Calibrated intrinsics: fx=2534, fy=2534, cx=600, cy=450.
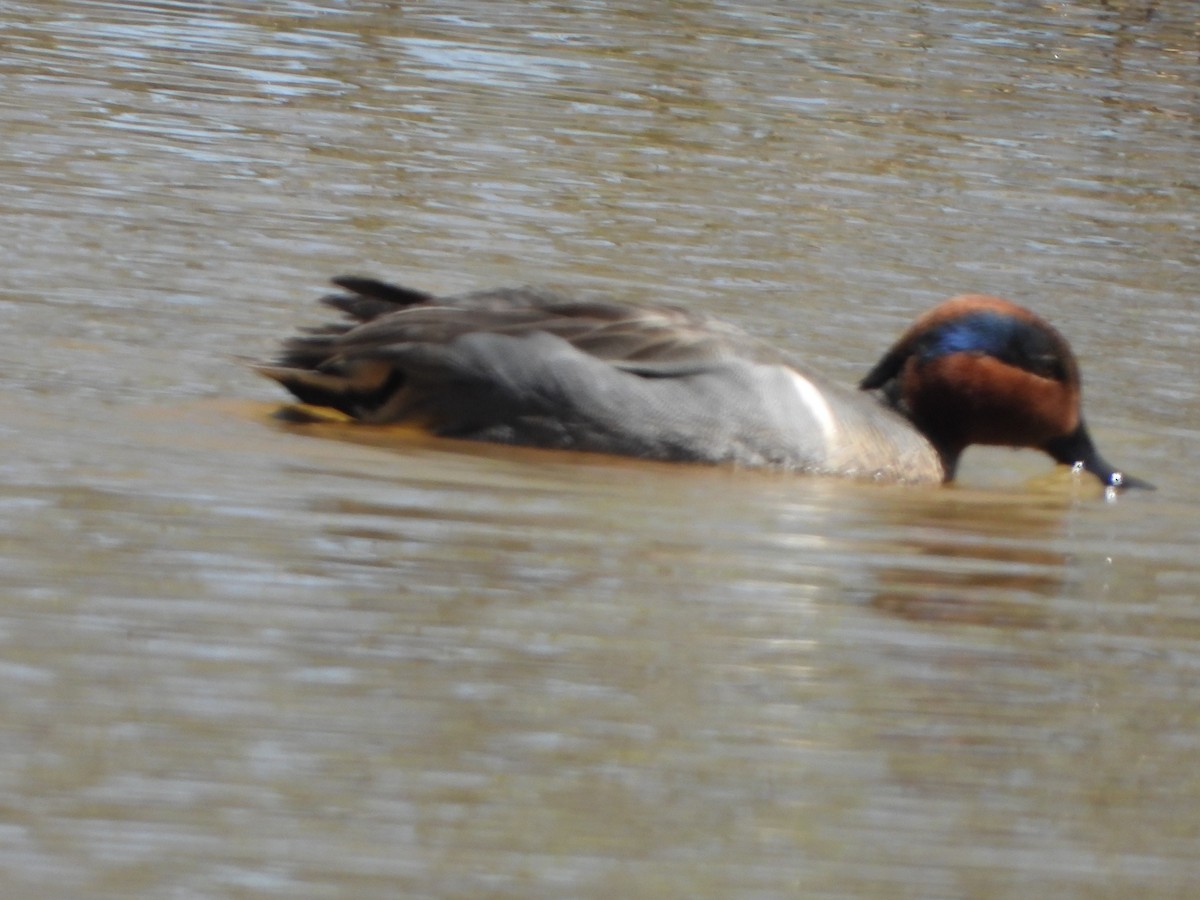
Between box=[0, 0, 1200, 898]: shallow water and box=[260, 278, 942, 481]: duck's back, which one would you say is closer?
box=[0, 0, 1200, 898]: shallow water

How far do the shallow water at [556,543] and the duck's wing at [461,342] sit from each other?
0.78 ft

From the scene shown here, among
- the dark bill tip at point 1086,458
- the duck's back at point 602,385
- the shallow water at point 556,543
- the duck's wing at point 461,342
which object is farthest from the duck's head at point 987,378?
the duck's wing at point 461,342

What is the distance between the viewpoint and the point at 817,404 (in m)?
8.24

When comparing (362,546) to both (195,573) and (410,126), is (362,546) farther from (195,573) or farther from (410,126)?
(410,126)

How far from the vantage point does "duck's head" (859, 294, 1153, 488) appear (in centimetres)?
866

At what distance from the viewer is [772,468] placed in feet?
26.7

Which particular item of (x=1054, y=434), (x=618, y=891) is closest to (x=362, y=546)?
(x=618, y=891)

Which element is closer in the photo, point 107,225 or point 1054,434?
point 1054,434

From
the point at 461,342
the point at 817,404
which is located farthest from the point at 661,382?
the point at 461,342

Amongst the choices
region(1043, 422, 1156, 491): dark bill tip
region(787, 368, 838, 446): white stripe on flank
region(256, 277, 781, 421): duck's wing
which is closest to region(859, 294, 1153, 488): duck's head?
region(1043, 422, 1156, 491): dark bill tip

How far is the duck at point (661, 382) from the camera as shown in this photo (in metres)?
8.12

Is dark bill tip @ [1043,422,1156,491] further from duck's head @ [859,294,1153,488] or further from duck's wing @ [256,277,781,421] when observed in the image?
duck's wing @ [256,277,781,421]

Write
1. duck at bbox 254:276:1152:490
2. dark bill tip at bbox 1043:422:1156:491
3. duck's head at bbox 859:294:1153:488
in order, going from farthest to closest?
duck's head at bbox 859:294:1153:488 → dark bill tip at bbox 1043:422:1156:491 → duck at bbox 254:276:1152:490

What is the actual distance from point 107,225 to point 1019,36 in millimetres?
9607
